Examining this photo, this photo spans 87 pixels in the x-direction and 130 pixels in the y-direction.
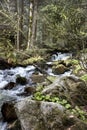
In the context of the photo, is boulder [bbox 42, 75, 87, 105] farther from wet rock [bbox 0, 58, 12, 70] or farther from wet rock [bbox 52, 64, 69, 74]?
wet rock [bbox 0, 58, 12, 70]

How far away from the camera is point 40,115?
5.00m

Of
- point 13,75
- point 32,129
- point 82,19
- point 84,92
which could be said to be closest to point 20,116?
point 32,129

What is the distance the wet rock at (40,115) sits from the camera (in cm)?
476

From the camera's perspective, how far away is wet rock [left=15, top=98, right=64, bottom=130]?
15.6 feet

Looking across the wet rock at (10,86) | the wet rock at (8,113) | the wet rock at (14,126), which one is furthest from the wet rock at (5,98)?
the wet rock at (14,126)

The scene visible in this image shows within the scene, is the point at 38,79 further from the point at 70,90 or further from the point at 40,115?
the point at 40,115

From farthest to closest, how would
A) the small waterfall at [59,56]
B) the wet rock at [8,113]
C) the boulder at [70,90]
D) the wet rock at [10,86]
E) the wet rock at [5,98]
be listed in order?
the small waterfall at [59,56] < the wet rock at [10,86] < the wet rock at [5,98] < the wet rock at [8,113] < the boulder at [70,90]

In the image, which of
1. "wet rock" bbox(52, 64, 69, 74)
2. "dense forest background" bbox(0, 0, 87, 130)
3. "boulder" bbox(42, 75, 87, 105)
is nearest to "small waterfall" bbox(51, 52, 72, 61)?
"wet rock" bbox(52, 64, 69, 74)

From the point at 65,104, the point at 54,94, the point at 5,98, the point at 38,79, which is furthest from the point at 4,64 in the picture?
the point at 65,104

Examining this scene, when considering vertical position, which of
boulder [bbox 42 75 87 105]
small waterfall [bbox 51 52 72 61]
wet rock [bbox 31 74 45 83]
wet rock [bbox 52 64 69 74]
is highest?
boulder [bbox 42 75 87 105]

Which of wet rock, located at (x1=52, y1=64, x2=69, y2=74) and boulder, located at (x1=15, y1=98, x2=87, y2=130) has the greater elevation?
boulder, located at (x1=15, y1=98, x2=87, y2=130)

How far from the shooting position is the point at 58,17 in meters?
7.62

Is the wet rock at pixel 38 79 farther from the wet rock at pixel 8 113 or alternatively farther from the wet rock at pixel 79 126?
the wet rock at pixel 79 126

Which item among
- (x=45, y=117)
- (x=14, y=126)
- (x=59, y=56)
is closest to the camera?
(x=45, y=117)
